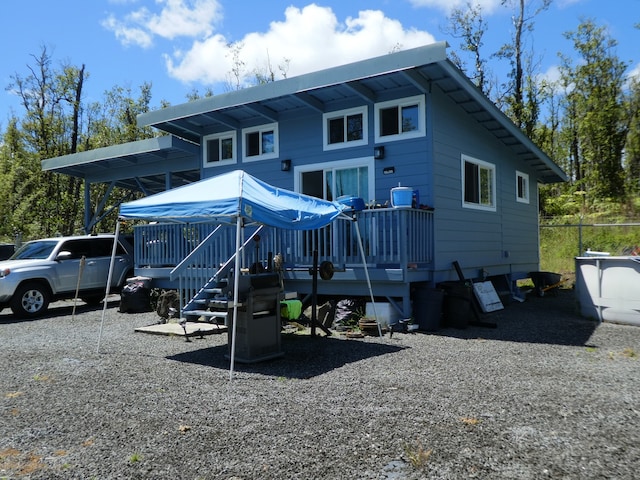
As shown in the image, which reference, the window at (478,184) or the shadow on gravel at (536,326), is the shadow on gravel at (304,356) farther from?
the window at (478,184)

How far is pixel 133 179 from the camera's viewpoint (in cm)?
1551

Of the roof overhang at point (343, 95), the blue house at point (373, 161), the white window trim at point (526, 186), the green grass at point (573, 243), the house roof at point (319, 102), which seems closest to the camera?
the roof overhang at point (343, 95)

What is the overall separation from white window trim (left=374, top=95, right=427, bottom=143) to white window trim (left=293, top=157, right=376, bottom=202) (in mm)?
462

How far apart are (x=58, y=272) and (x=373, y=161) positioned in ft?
23.8

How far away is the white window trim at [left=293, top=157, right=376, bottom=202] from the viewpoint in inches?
383

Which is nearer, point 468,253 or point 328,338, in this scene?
point 328,338

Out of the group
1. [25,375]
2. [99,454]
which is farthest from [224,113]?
[99,454]

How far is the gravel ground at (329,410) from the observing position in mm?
3295

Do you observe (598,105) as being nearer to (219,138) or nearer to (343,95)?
(343,95)

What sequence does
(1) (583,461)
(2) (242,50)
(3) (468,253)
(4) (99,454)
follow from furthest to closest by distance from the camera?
(2) (242,50) < (3) (468,253) < (4) (99,454) < (1) (583,461)

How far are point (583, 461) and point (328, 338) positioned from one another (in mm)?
4923

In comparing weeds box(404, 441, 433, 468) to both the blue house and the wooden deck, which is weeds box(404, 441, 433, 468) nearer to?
the wooden deck

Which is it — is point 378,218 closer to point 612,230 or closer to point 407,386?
point 407,386

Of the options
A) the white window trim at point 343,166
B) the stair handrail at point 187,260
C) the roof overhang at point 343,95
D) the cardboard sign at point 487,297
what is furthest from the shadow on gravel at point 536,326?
the stair handrail at point 187,260
